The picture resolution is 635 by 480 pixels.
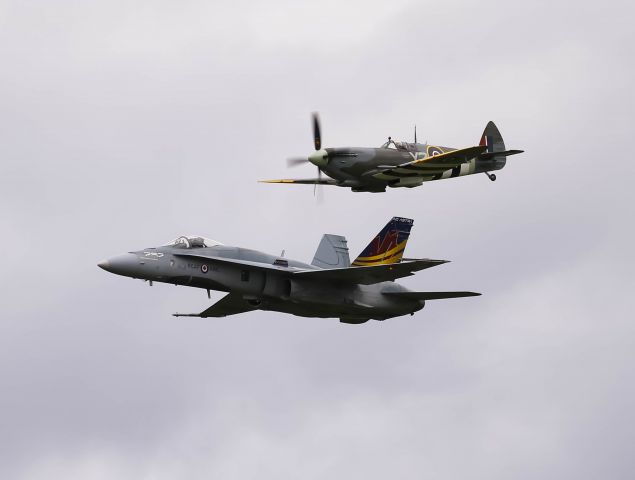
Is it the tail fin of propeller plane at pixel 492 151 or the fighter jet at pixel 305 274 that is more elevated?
the tail fin of propeller plane at pixel 492 151

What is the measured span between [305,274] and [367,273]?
284 cm

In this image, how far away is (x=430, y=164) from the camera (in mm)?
77438

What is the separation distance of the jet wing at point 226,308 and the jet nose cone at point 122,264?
367 inches

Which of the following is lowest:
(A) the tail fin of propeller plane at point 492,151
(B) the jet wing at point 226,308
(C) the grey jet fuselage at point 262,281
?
(B) the jet wing at point 226,308

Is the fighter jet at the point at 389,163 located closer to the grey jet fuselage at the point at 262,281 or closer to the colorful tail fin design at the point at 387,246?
the colorful tail fin design at the point at 387,246

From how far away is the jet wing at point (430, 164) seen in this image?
7688 centimetres

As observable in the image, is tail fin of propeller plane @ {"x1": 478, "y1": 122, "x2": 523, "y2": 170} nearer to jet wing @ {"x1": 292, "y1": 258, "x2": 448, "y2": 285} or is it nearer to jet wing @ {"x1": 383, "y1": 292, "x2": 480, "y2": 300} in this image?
jet wing @ {"x1": 383, "y1": 292, "x2": 480, "y2": 300}

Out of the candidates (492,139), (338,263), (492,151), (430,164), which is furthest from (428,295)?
(492,139)

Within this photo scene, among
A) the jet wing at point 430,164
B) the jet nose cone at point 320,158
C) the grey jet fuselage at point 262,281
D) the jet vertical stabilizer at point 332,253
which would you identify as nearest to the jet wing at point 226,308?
the grey jet fuselage at point 262,281

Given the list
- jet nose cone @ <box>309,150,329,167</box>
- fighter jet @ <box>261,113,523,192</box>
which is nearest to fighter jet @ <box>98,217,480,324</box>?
fighter jet @ <box>261,113,523,192</box>

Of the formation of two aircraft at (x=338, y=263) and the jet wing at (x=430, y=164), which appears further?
the jet wing at (x=430, y=164)

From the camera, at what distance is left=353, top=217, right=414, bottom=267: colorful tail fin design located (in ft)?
263

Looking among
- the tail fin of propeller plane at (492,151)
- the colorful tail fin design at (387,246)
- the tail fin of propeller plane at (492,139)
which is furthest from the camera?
the tail fin of propeller plane at (492,139)

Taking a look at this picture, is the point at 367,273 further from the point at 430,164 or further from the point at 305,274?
the point at 430,164
